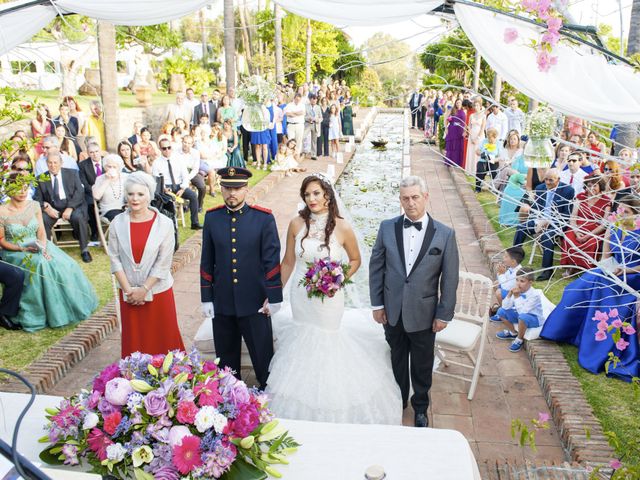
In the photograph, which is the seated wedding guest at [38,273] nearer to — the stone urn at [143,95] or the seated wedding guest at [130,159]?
the seated wedding guest at [130,159]

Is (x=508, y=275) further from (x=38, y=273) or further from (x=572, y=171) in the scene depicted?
(x=38, y=273)

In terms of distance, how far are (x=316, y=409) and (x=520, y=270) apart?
264 cm

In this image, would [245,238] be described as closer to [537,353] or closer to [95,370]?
[95,370]

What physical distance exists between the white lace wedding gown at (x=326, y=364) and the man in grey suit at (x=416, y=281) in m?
0.26

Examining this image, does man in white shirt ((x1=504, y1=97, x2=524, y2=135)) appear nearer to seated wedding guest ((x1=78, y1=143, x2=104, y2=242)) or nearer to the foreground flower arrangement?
the foreground flower arrangement

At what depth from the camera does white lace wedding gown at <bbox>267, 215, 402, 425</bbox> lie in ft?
14.8

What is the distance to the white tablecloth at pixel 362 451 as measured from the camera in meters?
2.65

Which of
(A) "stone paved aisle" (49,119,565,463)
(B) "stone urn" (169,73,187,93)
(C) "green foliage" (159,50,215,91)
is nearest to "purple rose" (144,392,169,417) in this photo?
(A) "stone paved aisle" (49,119,565,463)

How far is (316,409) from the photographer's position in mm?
4504

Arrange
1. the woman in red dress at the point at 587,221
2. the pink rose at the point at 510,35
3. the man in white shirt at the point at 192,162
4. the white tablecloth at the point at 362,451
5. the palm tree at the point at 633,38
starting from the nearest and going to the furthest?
the woman in red dress at the point at 587,221, the white tablecloth at the point at 362,451, the pink rose at the point at 510,35, the palm tree at the point at 633,38, the man in white shirt at the point at 192,162

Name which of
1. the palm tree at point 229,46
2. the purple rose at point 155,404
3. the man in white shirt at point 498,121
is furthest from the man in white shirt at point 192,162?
the purple rose at point 155,404

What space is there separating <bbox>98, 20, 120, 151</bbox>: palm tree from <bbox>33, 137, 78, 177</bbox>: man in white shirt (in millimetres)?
3169

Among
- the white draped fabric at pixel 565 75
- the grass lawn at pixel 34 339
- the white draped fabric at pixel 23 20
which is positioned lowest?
the grass lawn at pixel 34 339

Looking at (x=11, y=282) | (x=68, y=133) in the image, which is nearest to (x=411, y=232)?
(x=11, y=282)
